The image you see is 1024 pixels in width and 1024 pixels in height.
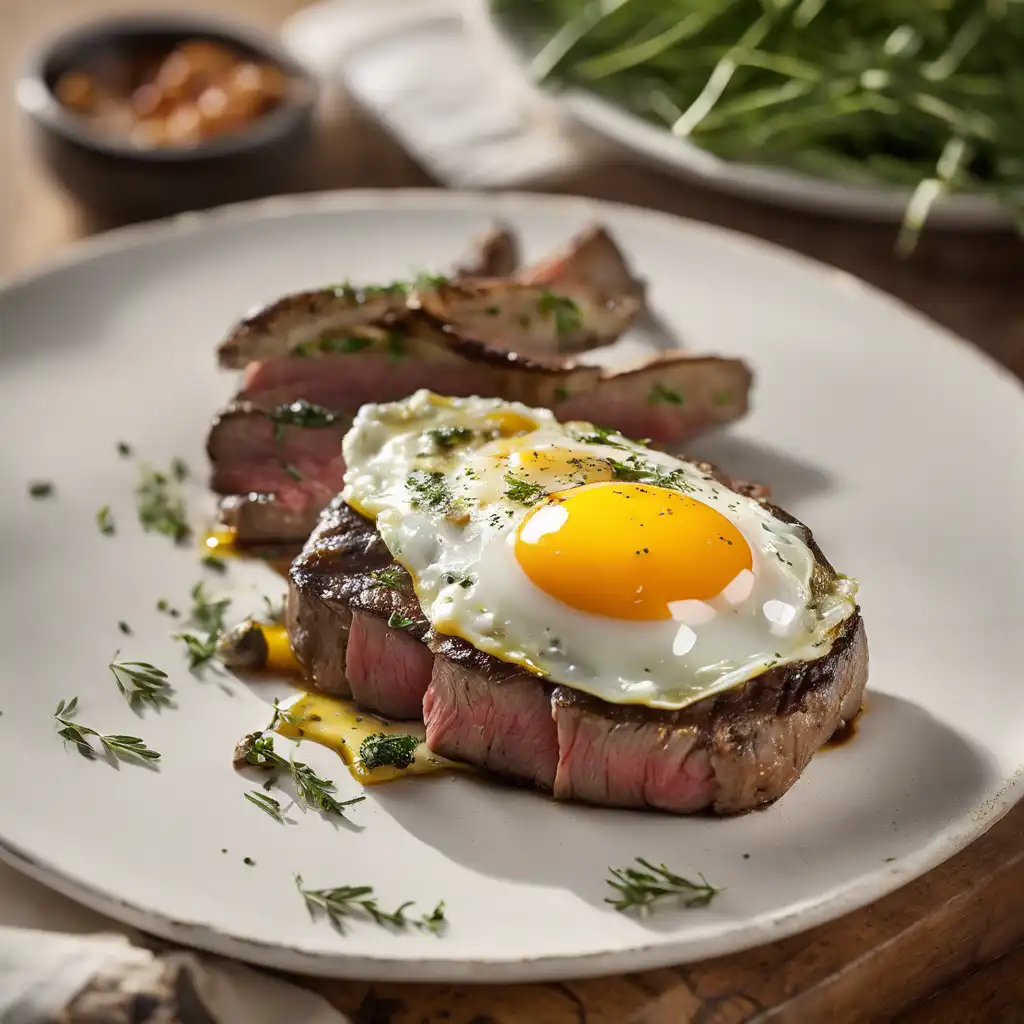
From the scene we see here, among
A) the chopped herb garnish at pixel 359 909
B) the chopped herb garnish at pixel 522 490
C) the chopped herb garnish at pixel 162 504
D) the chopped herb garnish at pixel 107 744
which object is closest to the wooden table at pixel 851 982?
the chopped herb garnish at pixel 359 909

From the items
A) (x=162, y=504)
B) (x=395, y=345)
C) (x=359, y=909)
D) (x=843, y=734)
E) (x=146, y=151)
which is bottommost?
(x=843, y=734)

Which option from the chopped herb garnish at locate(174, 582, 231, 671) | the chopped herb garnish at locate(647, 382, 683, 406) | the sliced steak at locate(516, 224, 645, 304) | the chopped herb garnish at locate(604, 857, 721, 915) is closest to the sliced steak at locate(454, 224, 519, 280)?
the sliced steak at locate(516, 224, 645, 304)

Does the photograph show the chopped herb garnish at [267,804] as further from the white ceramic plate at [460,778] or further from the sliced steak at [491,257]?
the sliced steak at [491,257]

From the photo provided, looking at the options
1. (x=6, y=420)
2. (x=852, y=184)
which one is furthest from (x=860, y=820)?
(x=852, y=184)

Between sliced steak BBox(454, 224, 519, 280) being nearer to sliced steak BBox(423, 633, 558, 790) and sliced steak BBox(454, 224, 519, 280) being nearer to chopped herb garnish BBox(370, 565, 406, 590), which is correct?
chopped herb garnish BBox(370, 565, 406, 590)

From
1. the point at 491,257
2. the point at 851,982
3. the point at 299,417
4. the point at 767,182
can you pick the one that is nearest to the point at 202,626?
the point at 299,417

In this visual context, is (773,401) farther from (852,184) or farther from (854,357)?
(852,184)

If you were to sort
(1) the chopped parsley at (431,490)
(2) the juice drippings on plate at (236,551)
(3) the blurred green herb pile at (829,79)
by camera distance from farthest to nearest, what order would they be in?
(3) the blurred green herb pile at (829,79) → (2) the juice drippings on plate at (236,551) → (1) the chopped parsley at (431,490)

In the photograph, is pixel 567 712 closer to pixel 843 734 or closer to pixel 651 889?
pixel 651 889
